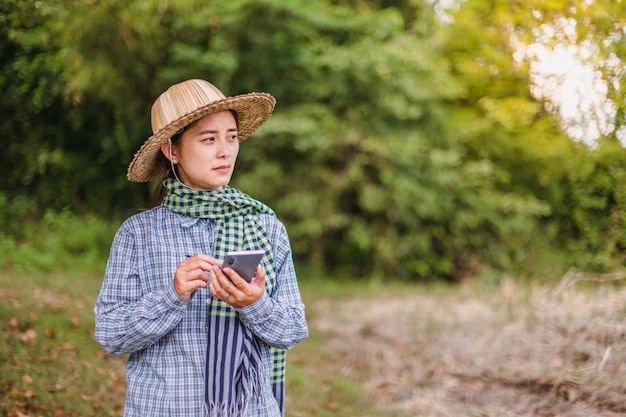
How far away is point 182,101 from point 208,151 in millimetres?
193

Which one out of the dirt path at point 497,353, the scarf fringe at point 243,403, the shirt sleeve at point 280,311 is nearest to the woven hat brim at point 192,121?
the shirt sleeve at point 280,311

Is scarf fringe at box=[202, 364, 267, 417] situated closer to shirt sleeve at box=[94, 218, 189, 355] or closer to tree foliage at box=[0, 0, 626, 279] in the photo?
shirt sleeve at box=[94, 218, 189, 355]

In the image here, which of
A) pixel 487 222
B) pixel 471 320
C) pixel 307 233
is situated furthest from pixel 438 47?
pixel 471 320

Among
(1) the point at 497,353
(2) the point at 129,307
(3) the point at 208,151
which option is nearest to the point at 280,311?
(2) the point at 129,307

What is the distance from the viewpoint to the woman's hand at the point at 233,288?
193 cm

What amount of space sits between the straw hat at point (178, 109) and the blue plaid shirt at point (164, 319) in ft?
0.79

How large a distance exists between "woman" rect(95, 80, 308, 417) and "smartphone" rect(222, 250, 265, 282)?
3 cm

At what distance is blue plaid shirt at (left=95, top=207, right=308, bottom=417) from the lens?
201 cm

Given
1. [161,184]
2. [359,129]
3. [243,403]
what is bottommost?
[243,403]

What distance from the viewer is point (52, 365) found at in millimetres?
4594

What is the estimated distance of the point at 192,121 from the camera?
86.8 inches

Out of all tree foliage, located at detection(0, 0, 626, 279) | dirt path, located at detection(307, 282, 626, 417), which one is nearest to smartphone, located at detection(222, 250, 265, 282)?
dirt path, located at detection(307, 282, 626, 417)

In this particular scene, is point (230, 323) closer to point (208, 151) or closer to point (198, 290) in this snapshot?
point (198, 290)

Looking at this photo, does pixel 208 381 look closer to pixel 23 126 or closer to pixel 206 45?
pixel 23 126
